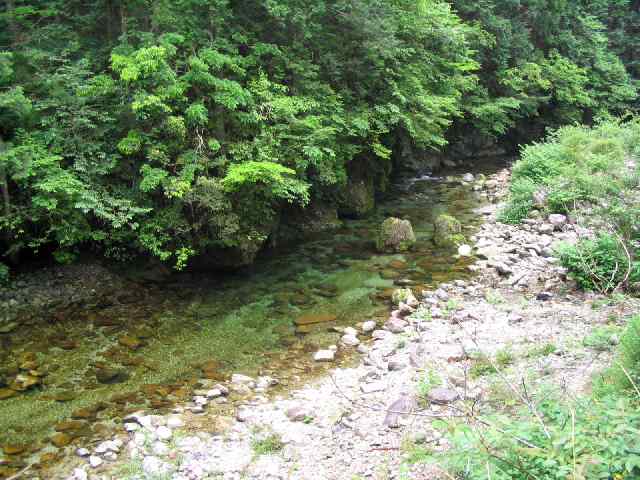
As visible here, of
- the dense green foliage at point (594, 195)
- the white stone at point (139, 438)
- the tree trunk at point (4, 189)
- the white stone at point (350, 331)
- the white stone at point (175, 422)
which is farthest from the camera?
the tree trunk at point (4, 189)

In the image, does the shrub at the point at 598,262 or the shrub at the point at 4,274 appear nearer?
the shrub at the point at 598,262

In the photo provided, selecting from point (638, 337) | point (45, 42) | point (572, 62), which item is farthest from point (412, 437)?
point (572, 62)

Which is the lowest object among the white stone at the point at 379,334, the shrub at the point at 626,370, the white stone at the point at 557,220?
the white stone at the point at 379,334

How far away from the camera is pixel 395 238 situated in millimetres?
11867

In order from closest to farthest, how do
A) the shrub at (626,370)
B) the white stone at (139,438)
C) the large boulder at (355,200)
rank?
1. the shrub at (626,370)
2. the white stone at (139,438)
3. the large boulder at (355,200)

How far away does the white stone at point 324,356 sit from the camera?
715 cm

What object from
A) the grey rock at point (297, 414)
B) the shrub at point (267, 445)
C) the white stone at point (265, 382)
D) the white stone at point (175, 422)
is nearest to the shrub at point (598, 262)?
the grey rock at point (297, 414)

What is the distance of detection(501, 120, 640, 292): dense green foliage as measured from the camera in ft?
24.7

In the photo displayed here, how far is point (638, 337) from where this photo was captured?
4141 millimetres

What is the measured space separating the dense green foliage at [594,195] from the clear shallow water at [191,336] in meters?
2.76

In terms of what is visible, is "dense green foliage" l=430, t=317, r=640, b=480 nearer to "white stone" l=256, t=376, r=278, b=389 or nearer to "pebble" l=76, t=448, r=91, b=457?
"white stone" l=256, t=376, r=278, b=389

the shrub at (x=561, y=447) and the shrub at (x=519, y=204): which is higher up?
the shrub at (x=561, y=447)

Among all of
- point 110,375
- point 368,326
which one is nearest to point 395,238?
point 368,326

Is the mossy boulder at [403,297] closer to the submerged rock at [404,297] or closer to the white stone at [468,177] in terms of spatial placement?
the submerged rock at [404,297]
